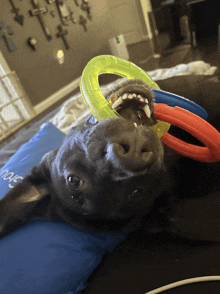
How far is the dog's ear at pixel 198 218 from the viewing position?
2.37 ft

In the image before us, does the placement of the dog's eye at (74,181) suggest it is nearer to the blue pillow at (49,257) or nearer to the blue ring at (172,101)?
the blue pillow at (49,257)

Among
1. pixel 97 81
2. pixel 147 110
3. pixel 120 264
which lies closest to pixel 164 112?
pixel 147 110

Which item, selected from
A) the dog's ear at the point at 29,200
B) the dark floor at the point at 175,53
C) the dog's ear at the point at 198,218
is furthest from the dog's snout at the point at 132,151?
the dark floor at the point at 175,53

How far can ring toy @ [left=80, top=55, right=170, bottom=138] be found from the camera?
29.3 inches

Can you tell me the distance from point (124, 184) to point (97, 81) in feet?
1.37

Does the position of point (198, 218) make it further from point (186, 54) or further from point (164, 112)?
point (186, 54)

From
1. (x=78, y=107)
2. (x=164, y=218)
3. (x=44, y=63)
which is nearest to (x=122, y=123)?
(x=164, y=218)

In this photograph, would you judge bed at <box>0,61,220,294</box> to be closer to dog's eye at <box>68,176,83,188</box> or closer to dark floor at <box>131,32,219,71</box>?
dog's eye at <box>68,176,83,188</box>

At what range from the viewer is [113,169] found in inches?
22.8

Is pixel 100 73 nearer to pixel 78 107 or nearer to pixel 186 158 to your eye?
pixel 186 158

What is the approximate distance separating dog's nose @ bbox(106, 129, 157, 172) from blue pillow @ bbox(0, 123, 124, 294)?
1.32 ft

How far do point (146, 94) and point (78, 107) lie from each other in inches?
41.3

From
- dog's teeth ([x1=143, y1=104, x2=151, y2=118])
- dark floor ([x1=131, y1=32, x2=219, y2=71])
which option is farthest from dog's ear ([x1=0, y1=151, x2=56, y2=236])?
dark floor ([x1=131, y1=32, x2=219, y2=71])

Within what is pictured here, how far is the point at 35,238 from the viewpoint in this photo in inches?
33.7
